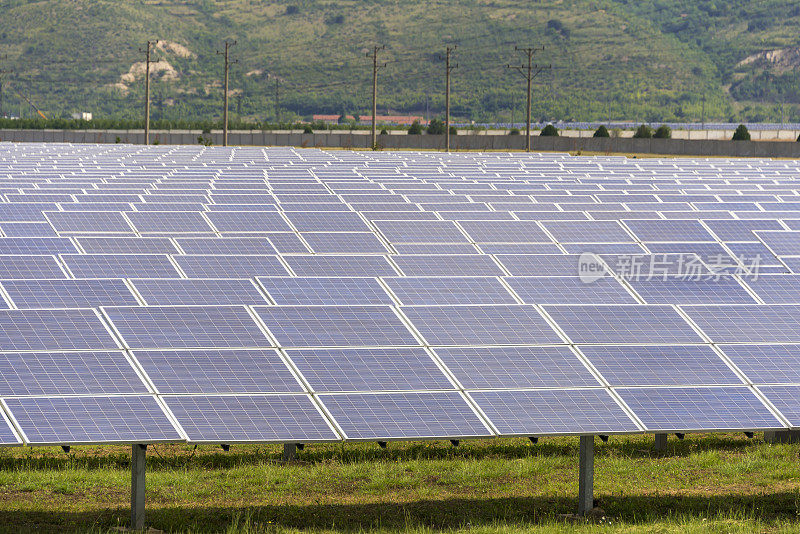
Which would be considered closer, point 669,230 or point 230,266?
point 230,266

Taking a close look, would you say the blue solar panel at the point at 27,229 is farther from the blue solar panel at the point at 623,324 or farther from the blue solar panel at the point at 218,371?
the blue solar panel at the point at 623,324

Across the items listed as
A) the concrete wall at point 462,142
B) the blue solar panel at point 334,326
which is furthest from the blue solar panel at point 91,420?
the concrete wall at point 462,142

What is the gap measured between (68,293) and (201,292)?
1995 millimetres

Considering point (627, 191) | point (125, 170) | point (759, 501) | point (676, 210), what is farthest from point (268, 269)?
point (125, 170)

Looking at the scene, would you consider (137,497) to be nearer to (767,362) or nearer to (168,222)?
(767,362)

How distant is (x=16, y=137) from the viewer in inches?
5074

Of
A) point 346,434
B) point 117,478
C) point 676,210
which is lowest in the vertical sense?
point 117,478

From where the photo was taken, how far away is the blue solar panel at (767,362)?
1353 centimetres

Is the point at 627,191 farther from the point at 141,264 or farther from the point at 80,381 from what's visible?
the point at 80,381

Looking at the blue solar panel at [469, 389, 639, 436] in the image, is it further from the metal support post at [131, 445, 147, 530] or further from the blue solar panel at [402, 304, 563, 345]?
the metal support post at [131, 445, 147, 530]

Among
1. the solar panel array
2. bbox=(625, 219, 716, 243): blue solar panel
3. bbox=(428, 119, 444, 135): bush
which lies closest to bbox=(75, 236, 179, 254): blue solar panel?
the solar panel array

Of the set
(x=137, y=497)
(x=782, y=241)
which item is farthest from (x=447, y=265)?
(x=137, y=497)

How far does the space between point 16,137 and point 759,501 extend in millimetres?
126235

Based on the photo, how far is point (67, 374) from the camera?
12328 millimetres
